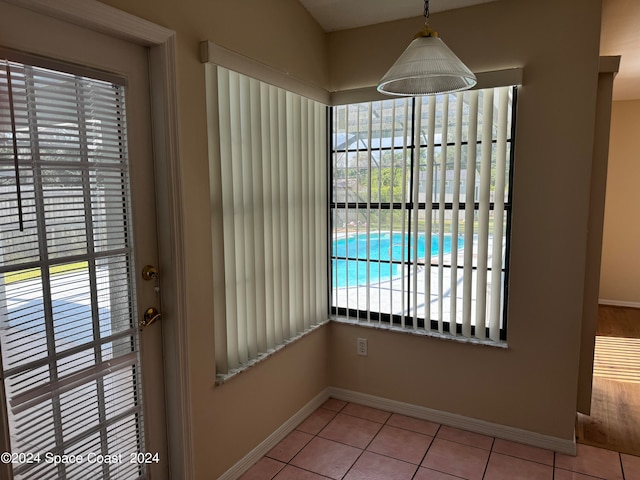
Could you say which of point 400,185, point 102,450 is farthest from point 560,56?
point 102,450

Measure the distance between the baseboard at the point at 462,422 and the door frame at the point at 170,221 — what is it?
1359 millimetres

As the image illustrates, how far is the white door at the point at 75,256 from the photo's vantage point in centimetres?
142

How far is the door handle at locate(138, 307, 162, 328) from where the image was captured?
1.85m

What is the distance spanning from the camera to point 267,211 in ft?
8.02

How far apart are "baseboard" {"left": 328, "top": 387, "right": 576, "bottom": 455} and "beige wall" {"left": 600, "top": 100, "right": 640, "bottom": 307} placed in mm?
3605

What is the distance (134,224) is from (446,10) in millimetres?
2043

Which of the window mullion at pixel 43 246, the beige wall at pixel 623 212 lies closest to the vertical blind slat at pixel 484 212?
the window mullion at pixel 43 246

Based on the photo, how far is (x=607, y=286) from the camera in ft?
17.8

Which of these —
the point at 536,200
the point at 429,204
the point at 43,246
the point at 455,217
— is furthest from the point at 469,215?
the point at 43,246

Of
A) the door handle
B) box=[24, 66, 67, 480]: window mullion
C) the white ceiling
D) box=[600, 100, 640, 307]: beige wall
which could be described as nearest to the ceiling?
the white ceiling

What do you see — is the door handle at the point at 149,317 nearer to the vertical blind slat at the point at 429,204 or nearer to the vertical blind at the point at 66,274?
the vertical blind at the point at 66,274

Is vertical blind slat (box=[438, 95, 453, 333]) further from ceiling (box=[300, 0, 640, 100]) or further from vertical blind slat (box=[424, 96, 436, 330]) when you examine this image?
ceiling (box=[300, 0, 640, 100])

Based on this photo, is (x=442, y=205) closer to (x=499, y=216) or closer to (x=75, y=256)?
(x=499, y=216)

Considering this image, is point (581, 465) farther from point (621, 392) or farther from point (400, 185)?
point (400, 185)
